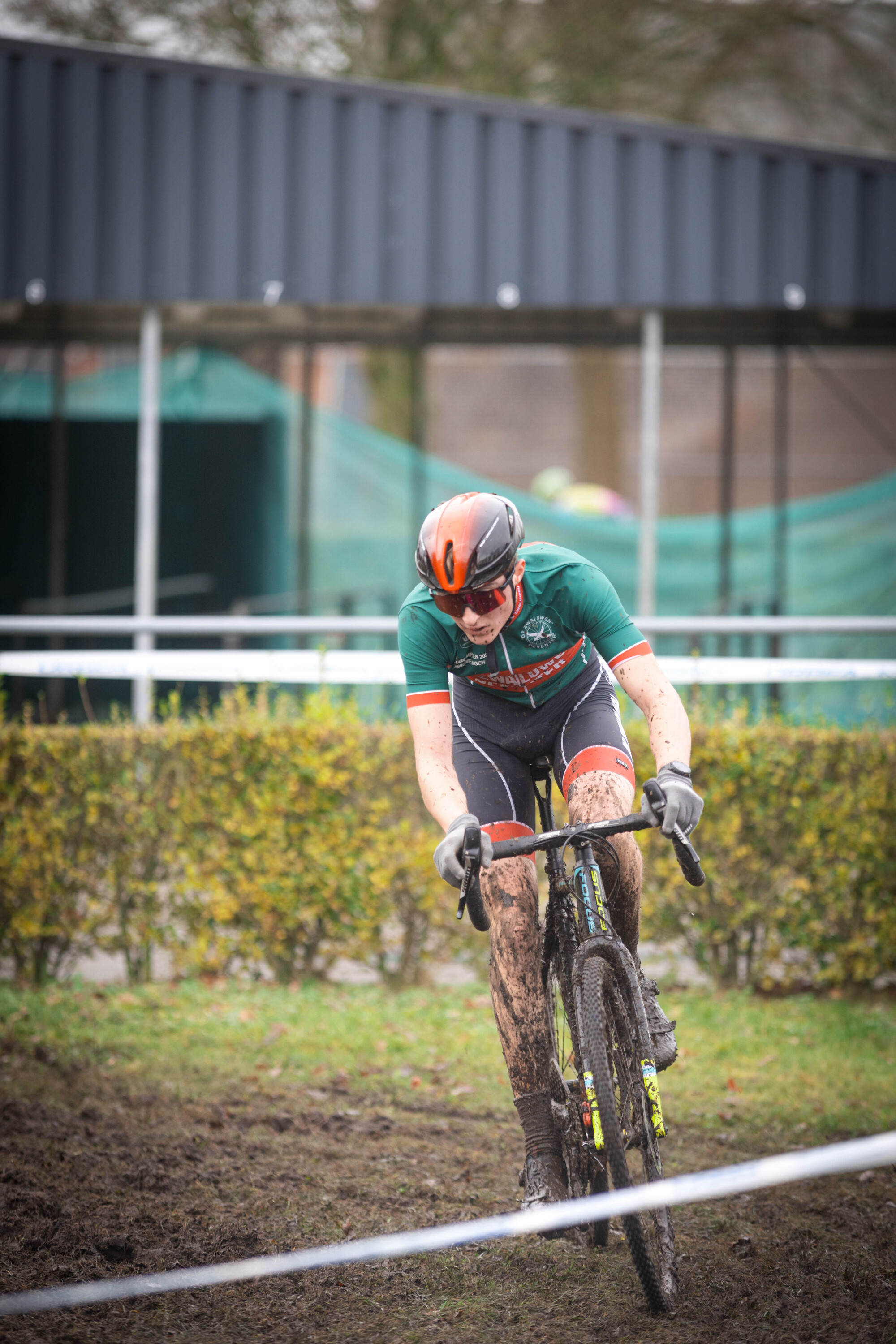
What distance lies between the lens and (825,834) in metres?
5.61

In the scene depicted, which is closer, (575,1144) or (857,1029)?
(575,1144)

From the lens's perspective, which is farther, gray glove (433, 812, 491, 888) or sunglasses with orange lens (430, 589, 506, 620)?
sunglasses with orange lens (430, 589, 506, 620)

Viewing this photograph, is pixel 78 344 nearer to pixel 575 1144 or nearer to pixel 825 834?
pixel 825 834

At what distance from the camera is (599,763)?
352cm

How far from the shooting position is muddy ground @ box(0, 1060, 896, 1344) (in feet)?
9.89

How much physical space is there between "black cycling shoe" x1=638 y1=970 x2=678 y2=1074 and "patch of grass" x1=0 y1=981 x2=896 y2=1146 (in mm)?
1224

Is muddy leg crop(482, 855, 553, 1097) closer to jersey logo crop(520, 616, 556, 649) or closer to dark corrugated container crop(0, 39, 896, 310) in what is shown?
jersey logo crop(520, 616, 556, 649)

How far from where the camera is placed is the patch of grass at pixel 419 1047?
4.62 meters

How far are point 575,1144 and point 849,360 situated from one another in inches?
1091

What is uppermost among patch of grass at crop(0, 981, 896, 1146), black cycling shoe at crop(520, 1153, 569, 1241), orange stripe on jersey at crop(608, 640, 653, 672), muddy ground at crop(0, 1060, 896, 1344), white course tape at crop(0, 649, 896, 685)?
orange stripe on jersey at crop(608, 640, 653, 672)

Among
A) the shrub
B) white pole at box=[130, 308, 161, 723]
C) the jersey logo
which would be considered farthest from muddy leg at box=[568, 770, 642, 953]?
white pole at box=[130, 308, 161, 723]

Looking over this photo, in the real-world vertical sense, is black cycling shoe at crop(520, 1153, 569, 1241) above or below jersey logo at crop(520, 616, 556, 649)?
below

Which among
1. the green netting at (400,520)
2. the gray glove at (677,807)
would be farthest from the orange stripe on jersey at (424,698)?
the green netting at (400,520)

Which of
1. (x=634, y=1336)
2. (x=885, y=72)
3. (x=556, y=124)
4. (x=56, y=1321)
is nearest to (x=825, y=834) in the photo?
(x=634, y=1336)
